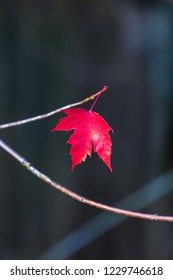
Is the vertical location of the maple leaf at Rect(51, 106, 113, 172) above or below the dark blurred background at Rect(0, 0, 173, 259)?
below

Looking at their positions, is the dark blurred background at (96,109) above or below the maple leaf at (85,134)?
above

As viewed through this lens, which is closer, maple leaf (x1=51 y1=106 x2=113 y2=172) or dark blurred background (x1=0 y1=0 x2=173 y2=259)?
maple leaf (x1=51 y1=106 x2=113 y2=172)

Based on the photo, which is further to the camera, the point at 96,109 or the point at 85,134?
the point at 96,109

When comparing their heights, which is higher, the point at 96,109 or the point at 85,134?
the point at 96,109
